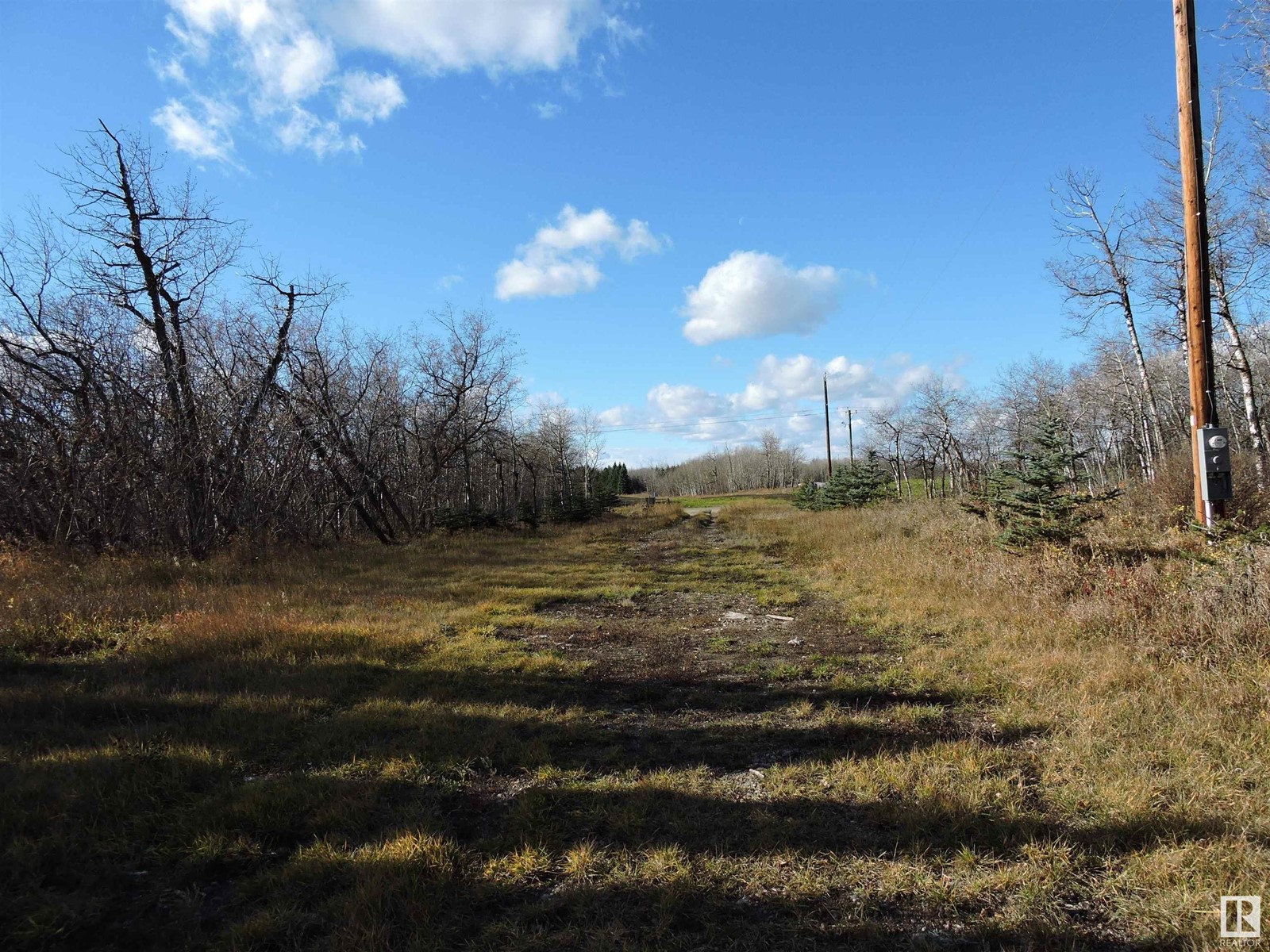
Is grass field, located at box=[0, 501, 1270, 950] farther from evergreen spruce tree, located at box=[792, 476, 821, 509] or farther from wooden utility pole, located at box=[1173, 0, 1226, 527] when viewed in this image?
evergreen spruce tree, located at box=[792, 476, 821, 509]

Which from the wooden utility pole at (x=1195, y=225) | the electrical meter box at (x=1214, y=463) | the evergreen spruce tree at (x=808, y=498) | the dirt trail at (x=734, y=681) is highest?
the wooden utility pole at (x=1195, y=225)

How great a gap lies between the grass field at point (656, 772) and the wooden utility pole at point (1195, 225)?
6.46ft

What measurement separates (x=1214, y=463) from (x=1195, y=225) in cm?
324

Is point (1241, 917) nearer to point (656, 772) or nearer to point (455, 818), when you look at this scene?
point (656, 772)

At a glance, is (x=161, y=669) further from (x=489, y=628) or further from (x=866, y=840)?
(x=866, y=840)

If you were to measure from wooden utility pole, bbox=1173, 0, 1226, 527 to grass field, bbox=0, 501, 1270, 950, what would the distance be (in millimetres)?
1969

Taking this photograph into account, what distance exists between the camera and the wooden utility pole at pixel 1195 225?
24.3ft

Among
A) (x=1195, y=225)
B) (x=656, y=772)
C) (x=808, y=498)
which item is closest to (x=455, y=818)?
(x=656, y=772)

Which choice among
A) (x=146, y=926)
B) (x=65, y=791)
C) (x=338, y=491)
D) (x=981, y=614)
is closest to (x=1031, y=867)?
(x=146, y=926)

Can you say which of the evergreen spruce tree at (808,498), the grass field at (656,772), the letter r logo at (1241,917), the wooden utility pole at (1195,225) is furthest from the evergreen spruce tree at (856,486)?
the letter r logo at (1241,917)

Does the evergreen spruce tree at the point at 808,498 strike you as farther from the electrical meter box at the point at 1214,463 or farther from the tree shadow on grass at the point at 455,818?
the tree shadow on grass at the point at 455,818

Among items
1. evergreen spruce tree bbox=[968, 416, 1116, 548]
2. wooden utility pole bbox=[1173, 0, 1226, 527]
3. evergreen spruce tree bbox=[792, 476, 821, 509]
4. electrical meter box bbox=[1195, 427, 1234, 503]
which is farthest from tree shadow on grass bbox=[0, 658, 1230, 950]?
evergreen spruce tree bbox=[792, 476, 821, 509]

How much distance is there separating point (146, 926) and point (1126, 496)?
17.1 m

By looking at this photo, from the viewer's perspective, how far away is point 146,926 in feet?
8.57
